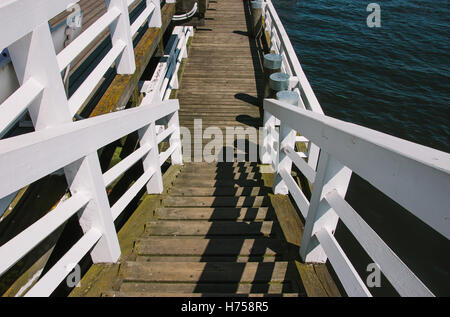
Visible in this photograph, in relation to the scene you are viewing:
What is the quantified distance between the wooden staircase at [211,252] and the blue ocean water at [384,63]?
983 centimetres

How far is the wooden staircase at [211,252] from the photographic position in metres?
2.15

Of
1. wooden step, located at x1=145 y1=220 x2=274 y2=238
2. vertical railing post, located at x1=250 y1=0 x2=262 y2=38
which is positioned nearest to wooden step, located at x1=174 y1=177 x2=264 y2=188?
Result: wooden step, located at x1=145 y1=220 x2=274 y2=238

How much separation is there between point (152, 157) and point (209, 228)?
954 mm

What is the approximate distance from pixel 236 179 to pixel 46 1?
11.1 feet

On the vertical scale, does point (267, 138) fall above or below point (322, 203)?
below

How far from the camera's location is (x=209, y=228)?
2.87 metres

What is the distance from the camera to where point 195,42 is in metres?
9.98

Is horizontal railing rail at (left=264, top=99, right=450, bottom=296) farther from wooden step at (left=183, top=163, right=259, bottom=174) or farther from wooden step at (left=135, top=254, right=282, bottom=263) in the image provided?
wooden step at (left=183, top=163, right=259, bottom=174)

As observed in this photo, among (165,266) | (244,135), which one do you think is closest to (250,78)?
(244,135)

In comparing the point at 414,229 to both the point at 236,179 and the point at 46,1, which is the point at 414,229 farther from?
the point at 46,1

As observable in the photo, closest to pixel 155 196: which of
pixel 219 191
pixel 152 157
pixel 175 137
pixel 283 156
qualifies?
pixel 152 157

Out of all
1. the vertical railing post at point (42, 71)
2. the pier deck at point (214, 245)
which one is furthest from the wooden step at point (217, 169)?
the vertical railing post at point (42, 71)

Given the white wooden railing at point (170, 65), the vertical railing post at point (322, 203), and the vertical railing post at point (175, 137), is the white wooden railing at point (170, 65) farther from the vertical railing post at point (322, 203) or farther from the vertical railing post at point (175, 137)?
the vertical railing post at point (322, 203)

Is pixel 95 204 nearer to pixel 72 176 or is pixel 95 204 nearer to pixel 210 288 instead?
pixel 72 176
